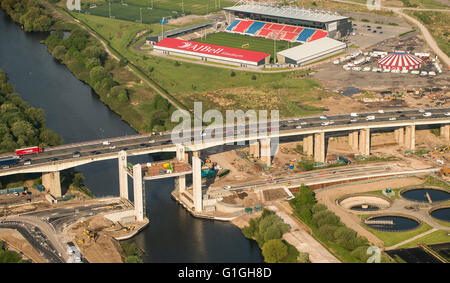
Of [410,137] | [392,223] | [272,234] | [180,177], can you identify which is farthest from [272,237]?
[410,137]

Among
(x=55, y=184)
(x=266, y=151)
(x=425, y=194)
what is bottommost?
(x=425, y=194)

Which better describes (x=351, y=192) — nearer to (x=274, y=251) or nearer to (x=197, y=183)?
(x=197, y=183)

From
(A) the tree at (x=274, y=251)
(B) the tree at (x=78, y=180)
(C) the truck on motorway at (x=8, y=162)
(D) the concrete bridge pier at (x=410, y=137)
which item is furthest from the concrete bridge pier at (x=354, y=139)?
(C) the truck on motorway at (x=8, y=162)

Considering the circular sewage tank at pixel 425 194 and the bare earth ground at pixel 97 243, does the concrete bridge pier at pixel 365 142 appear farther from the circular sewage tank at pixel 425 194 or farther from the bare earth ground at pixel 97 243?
the bare earth ground at pixel 97 243

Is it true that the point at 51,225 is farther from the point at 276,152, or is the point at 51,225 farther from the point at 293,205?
the point at 276,152

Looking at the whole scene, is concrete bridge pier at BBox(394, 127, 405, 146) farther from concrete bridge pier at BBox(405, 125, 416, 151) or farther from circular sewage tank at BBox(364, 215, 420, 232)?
circular sewage tank at BBox(364, 215, 420, 232)
